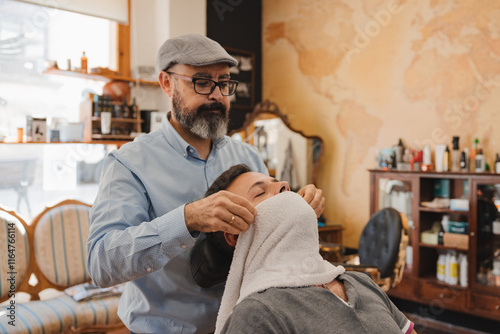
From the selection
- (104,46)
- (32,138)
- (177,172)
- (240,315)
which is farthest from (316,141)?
(240,315)

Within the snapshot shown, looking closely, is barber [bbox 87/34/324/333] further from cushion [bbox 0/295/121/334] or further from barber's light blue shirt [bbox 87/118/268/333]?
cushion [bbox 0/295/121/334]

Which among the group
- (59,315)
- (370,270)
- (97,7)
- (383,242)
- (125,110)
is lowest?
(59,315)

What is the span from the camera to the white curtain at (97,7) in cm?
370

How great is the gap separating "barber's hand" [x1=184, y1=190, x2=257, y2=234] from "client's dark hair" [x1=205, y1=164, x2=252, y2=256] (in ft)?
0.54

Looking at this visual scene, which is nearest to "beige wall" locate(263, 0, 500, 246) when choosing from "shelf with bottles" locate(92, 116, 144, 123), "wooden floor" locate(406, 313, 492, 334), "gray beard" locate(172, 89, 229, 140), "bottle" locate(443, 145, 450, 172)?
"bottle" locate(443, 145, 450, 172)

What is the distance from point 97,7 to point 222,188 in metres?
3.40

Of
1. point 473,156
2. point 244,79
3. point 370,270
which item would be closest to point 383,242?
point 370,270

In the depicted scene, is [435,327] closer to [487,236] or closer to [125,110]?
[487,236]

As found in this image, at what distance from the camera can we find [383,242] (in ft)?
9.14

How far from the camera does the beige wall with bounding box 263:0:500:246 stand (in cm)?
369

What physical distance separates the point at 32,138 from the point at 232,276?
301cm

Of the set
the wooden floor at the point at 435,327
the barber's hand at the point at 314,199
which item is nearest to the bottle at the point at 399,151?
the wooden floor at the point at 435,327

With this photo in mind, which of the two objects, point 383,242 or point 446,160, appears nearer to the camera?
point 383,242

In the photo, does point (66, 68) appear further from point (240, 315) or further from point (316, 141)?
point (240, 315)
